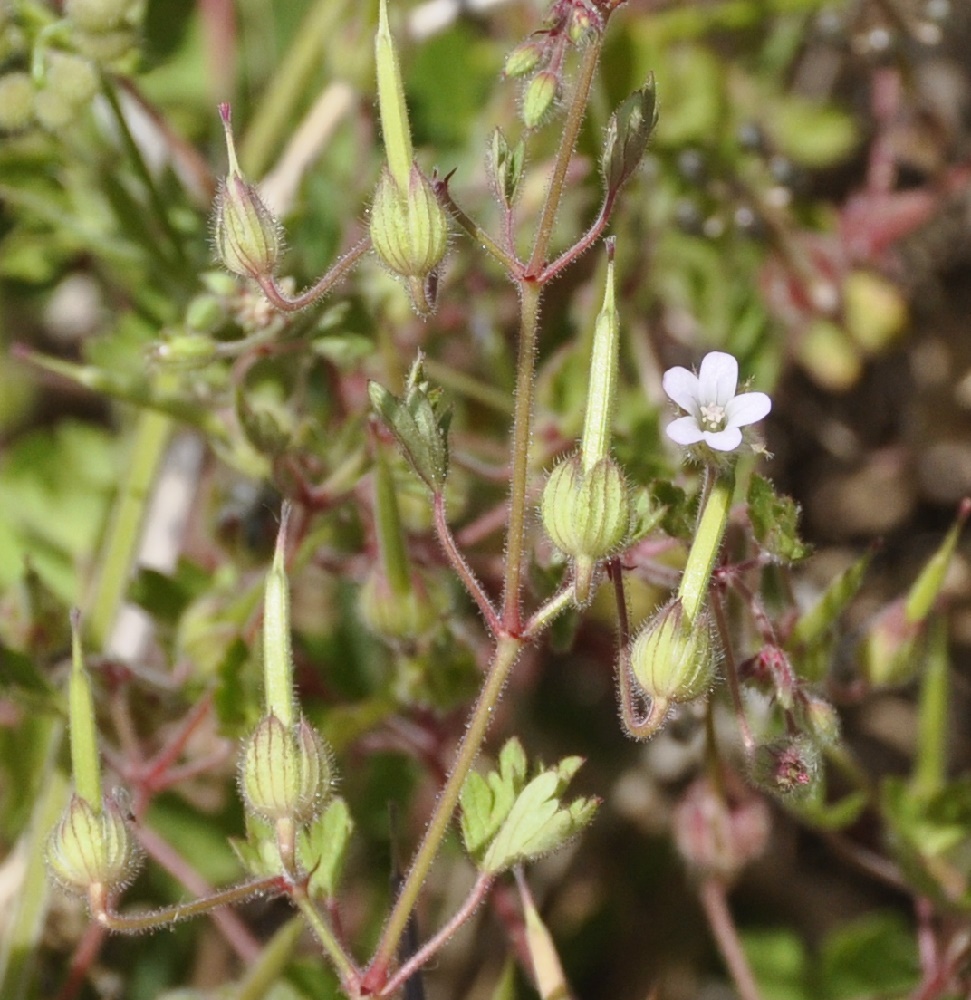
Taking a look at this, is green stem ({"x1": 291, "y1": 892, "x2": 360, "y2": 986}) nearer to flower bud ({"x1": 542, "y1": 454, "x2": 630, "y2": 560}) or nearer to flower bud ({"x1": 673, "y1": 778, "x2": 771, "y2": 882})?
flower bud ({"x1": 542, "y1": 454, "x2": 630, "y2": 560})

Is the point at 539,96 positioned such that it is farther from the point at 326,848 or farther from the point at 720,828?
the point at 720,828

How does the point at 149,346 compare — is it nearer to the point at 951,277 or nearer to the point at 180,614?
the point at 180,614

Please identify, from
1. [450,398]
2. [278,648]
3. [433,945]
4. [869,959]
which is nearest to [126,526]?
[450,398]

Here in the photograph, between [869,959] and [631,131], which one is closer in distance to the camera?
[631,131]

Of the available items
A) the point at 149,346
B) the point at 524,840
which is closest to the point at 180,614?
the point at 149,346

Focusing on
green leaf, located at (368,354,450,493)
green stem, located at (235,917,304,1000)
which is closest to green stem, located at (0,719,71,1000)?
green stem, located at (235,917,304,1000)

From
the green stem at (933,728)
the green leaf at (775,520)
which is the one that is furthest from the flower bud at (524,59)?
the green stem at (933,728)
